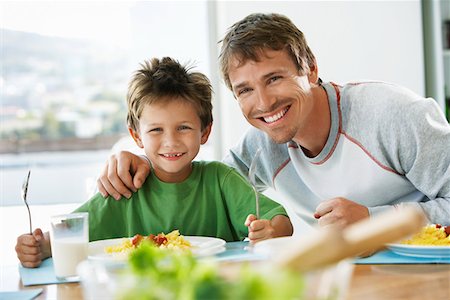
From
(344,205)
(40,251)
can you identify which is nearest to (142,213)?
(40,251)

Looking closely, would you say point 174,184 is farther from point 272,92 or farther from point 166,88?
point 272,92

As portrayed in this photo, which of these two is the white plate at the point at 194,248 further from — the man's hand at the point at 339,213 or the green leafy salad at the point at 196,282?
the green leafy salad at the point at 196,282

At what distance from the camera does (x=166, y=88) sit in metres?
1.90

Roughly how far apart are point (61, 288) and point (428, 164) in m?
1.04

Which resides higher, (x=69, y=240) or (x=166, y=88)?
(x=166, y=88)

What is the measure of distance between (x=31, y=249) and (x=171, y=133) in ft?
1.70

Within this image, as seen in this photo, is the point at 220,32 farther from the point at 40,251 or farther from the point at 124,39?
the point at 40,251

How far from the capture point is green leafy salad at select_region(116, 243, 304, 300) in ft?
1.37

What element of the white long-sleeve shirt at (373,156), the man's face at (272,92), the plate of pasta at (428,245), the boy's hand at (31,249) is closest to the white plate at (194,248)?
the boy's hand at (31,249)

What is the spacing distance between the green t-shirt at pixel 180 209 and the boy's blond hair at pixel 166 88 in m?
0.18

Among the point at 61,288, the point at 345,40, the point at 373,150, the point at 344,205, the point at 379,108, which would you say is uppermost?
the point at 345,40

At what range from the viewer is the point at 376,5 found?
13.9 feet

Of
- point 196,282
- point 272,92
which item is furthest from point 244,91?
point 196,282

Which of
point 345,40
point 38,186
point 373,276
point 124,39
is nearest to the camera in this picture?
point 373,276
